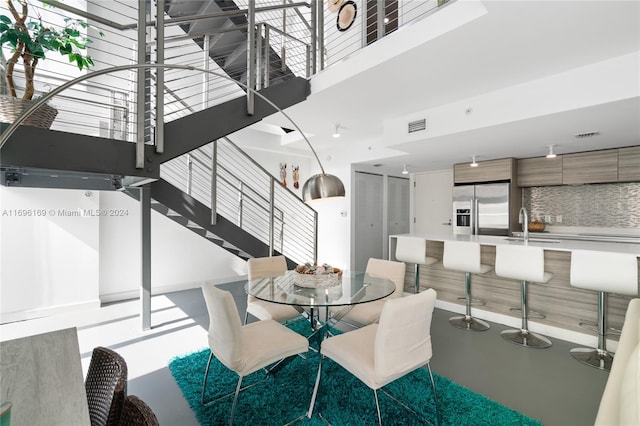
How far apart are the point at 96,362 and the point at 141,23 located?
6.98 feet

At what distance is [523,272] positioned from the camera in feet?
10.7

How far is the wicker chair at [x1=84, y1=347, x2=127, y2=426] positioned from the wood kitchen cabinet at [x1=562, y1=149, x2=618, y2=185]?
19.6 feet

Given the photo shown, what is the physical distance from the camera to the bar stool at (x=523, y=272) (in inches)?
125

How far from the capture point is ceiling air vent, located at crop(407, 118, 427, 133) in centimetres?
377

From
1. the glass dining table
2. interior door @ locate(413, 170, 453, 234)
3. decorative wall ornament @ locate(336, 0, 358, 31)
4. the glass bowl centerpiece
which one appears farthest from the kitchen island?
decorative wall ornament @ locate(336, 0, 358, 31)

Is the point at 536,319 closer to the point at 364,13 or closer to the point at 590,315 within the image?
the point at 590,315

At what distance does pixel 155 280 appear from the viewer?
5.02 meters

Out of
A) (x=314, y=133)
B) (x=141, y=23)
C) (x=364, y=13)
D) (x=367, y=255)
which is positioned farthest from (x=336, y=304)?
(x=367, y=255)

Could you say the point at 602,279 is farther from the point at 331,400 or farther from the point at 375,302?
the point at 331,400

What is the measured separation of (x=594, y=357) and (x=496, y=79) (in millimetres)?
2815

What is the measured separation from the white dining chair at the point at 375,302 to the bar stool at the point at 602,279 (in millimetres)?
1648

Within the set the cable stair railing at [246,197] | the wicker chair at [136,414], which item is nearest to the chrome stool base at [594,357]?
the cable stair railing at [246,197]

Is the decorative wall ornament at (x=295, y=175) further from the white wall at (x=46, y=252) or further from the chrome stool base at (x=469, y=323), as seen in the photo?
the chrome stool base at (x=469, y=323)

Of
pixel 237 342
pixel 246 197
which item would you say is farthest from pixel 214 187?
pixel 237 342
